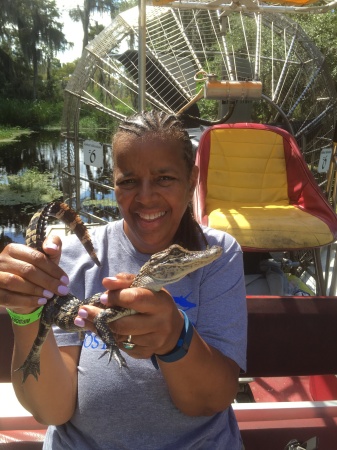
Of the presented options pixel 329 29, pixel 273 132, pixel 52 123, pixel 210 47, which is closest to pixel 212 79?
pixel 273 132

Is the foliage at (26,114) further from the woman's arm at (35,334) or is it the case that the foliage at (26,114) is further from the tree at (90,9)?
the woman's arm at (35,334)

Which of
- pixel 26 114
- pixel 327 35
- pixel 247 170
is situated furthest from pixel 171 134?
pixel 26 114

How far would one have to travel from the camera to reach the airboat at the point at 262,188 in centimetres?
168

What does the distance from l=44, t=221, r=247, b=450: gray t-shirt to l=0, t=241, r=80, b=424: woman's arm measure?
5 cm

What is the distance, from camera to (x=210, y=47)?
7.09 meters

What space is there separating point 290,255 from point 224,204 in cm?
159

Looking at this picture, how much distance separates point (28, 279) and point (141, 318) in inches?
9.3

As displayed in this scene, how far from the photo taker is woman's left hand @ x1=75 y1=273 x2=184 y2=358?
0.89 metres

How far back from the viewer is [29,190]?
14258 mm

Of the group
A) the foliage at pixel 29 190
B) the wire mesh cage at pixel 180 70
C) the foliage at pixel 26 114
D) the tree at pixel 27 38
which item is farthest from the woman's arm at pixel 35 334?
the tree at pixel 27 38

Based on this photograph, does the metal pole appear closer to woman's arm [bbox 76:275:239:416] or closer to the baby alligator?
the baby alligator

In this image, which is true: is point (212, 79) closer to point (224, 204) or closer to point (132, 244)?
point (224, 204)

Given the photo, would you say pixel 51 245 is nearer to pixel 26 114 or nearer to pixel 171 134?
pixel 171 134

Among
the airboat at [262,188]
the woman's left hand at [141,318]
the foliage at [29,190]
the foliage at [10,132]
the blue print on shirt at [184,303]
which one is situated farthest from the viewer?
the foliage at [10,132]
